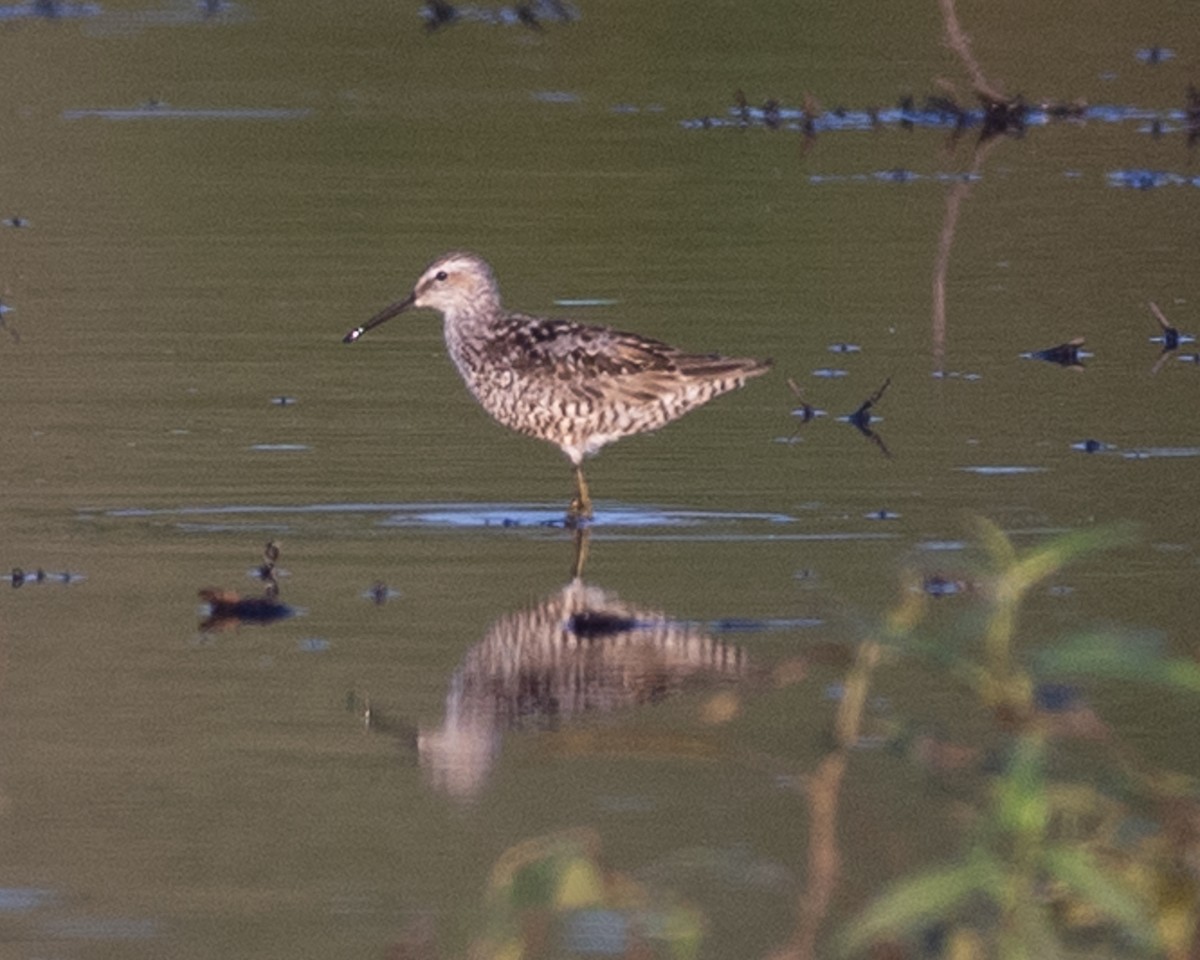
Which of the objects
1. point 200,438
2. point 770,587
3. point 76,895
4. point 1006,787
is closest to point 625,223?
point 200,438

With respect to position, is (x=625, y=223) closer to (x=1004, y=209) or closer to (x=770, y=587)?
(x=1004, y=209)

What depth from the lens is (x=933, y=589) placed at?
807 centimetres

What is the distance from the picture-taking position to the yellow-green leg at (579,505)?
29.8 ft

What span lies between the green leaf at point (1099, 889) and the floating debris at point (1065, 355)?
761 centimetres

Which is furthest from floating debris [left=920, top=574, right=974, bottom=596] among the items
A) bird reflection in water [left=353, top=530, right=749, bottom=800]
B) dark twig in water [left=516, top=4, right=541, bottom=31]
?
dark twig in water [left=516, top=4, right=541, bottom=31]

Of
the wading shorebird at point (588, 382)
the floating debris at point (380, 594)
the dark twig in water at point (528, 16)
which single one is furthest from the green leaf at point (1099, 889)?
the dark twig in water at point (528, 16)

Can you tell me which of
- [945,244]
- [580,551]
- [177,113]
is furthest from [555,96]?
[580,551]

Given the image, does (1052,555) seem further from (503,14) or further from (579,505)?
(503,14)

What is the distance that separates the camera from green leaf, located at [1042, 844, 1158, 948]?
405cm

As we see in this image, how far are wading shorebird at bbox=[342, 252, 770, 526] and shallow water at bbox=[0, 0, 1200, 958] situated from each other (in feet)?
0.67

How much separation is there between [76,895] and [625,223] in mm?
10061

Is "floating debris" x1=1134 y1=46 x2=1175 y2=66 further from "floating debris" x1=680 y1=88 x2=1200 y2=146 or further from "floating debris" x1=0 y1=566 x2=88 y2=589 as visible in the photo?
"floating debris" x1=0 y1=566 x2=88 y2=589

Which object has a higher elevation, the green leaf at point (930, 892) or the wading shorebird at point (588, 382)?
the wading shorebird at point (588, 382)

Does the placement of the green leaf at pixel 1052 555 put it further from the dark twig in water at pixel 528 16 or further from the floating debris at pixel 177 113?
the dark twig in water at pixel 528 16
